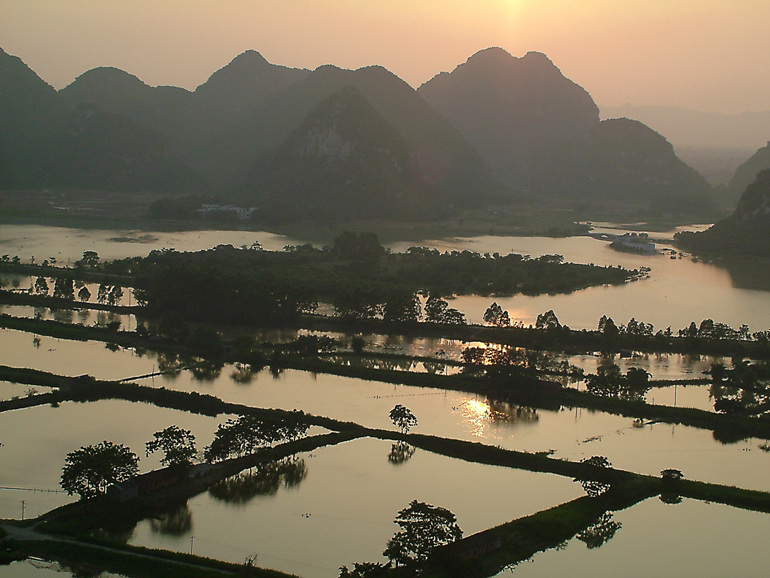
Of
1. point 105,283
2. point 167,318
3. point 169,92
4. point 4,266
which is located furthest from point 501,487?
point 169,92

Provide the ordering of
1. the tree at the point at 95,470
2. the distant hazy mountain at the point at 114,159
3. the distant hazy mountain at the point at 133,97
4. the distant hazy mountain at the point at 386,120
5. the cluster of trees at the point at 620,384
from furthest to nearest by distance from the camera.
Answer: the distant hazy mountain at the point at 133,97, the distant hazy mountain at the point at 386,120, the distant hazy mountain at the point at 114,159, the cluster of trees at the point at 620,384, the tree at the point at 95,470

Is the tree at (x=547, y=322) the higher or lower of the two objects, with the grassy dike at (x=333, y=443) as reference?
higher

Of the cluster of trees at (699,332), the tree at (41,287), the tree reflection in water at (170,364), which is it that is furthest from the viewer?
the tree at (41,287)

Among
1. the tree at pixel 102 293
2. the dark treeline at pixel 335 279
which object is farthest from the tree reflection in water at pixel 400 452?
the tree at pixel 102 293

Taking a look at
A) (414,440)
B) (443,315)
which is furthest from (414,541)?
(443,315)

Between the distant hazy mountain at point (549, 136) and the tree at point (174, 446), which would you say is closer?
the tree at point (174, 446)

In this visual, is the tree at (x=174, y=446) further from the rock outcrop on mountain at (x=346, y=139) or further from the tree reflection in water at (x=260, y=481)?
the rock outcrop on mountain at (x=346, y=139)
